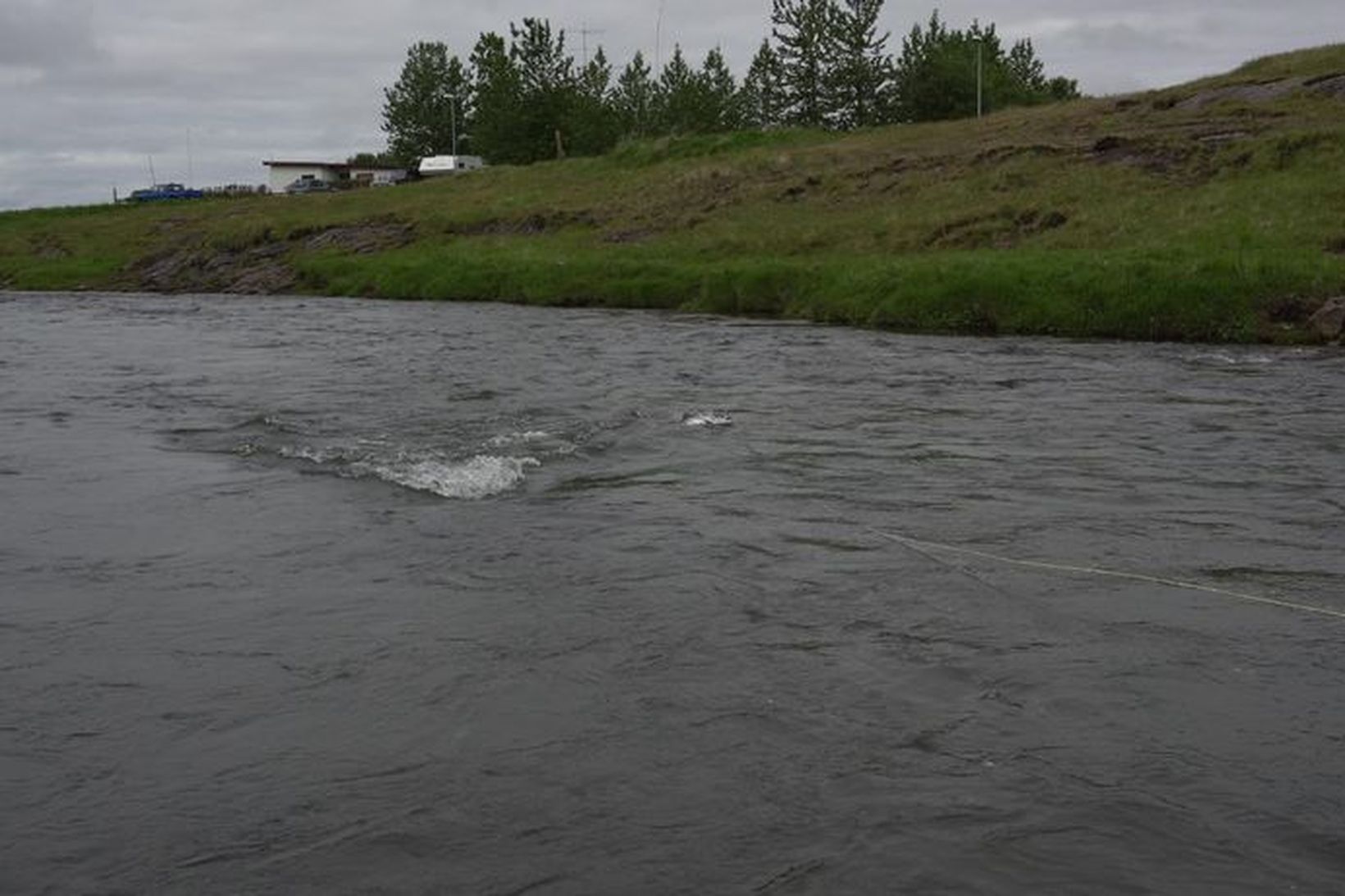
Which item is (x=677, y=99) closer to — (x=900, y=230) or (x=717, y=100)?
(x=717, y=100)

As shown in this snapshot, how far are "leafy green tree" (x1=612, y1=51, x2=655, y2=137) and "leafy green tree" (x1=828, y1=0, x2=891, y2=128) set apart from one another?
15.0m

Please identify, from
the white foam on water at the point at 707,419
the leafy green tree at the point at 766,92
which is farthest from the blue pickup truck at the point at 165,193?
the white foam on water at the point at 707,419

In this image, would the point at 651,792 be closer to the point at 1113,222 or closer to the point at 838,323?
the point at 838,323

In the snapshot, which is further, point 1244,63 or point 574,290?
point 1244,63

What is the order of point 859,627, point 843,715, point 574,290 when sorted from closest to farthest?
point 843,715, point 859,627, point 574,290

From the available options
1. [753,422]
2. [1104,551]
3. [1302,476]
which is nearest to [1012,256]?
[753,422]

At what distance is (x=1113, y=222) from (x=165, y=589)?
102 ft

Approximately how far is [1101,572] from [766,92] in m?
93.6

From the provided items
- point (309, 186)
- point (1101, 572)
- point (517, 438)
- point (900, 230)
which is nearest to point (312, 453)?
point (517, 438)

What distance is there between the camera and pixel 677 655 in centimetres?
847

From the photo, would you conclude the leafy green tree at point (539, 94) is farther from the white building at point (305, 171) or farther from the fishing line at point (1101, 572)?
the fishing line at point (1101, 572)

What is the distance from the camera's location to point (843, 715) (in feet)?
24.6

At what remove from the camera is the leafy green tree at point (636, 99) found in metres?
105

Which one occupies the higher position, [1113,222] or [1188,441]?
[1113,222]
